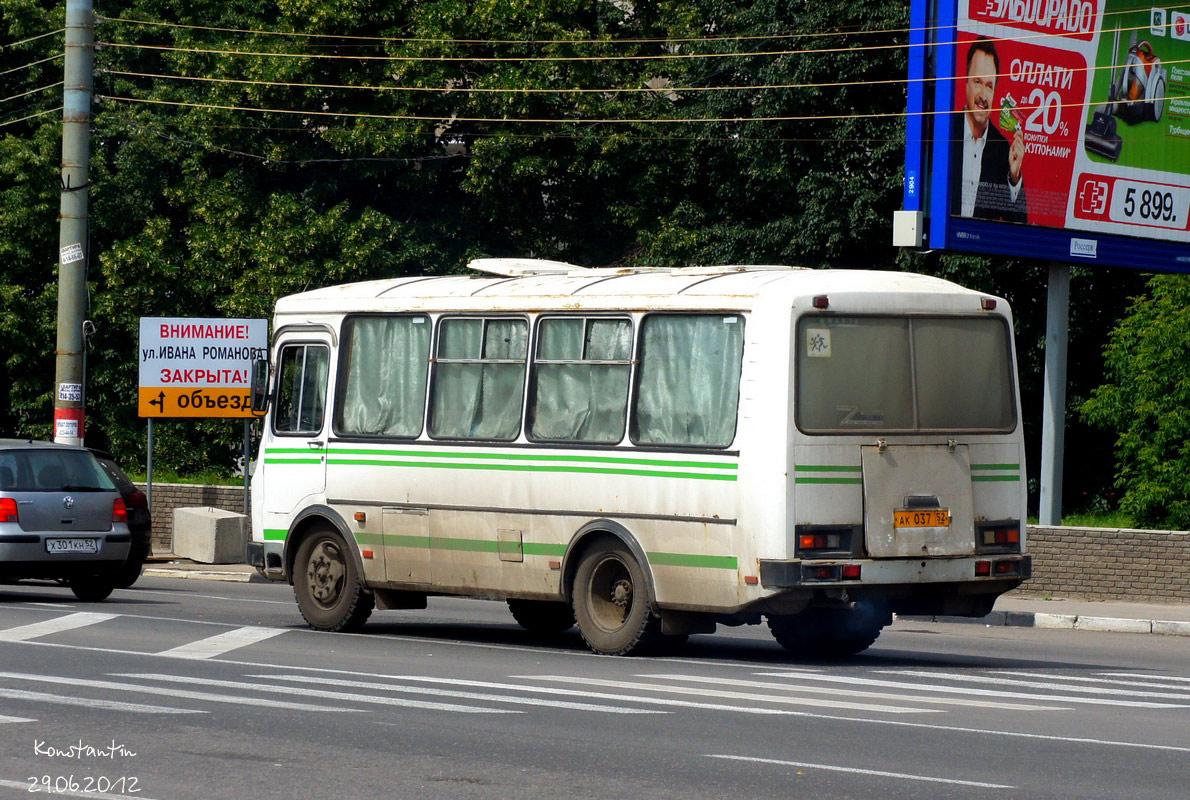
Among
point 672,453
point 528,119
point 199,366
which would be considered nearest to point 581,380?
point 672,453

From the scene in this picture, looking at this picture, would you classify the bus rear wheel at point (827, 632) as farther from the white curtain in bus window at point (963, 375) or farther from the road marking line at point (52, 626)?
the road marking line at point (52, 626)

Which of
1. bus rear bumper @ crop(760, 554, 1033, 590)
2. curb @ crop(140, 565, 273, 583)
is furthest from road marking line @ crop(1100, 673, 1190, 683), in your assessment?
curb @ crop(140, 565, 273, 583)

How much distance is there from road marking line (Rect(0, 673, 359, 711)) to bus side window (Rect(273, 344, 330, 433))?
16.9 ft

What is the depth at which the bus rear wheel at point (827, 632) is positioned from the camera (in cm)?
1540

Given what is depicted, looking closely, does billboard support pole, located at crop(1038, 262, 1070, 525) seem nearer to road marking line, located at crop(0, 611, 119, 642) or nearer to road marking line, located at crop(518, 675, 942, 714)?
road marking line, located at crop(0, 611, 119, 642)

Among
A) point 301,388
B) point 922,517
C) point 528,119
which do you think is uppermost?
point 528,119

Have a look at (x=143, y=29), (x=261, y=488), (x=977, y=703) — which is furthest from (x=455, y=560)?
(x=143, y=29)

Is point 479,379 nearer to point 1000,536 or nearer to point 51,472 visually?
point 1000,536

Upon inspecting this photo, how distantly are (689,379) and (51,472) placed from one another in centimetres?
821

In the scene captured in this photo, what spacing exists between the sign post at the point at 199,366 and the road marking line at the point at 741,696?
53.5ft

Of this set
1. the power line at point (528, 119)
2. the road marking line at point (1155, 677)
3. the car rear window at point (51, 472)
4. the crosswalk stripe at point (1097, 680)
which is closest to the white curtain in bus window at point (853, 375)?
the crosswalk stripe at point (1097, 680)

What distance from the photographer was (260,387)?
58.4ft

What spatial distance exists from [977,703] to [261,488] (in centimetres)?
791

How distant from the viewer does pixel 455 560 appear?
52.5ft
